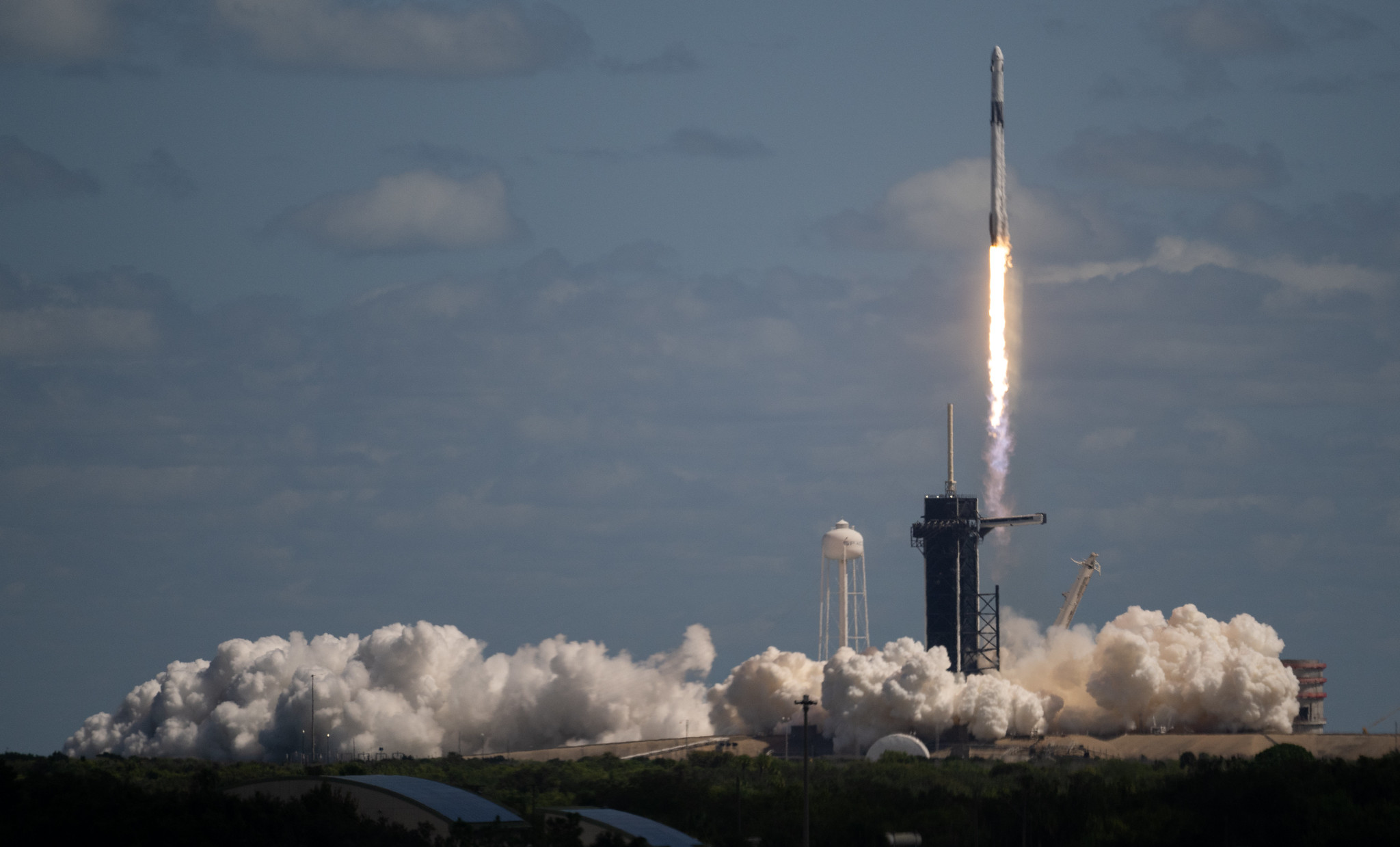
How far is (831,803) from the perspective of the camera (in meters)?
96.3

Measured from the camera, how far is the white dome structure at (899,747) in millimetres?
118375

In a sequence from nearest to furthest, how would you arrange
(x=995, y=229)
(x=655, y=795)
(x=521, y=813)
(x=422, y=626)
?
(x=521, y=813) → (x=655, y=795) → (x=995, y=229) → (x=422, y=626)

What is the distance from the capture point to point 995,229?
383 ft

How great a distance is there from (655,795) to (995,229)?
39.2 metres

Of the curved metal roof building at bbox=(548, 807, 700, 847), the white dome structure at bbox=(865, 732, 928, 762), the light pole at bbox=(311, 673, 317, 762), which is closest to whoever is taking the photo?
the curved metal roof building at bbox=(548, 807, 700, 847)

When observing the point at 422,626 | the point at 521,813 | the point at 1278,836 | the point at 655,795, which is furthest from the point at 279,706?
the point at 1278,836

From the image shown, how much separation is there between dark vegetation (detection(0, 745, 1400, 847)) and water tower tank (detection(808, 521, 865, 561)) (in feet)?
66.2

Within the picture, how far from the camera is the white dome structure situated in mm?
118375

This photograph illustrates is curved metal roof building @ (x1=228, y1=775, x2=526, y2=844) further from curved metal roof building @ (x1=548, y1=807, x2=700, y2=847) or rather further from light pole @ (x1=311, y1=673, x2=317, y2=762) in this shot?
light pole @ (x1=311, y1=673, x2=317, y2=762)

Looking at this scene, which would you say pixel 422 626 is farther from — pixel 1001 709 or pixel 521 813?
pixel 521 813

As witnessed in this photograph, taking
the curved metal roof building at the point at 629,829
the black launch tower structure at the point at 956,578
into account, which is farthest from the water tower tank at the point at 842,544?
the curved metal roof building at the point at 629,829

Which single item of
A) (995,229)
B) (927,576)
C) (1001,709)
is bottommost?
(1001,709)

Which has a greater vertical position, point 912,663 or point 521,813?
point 912,663

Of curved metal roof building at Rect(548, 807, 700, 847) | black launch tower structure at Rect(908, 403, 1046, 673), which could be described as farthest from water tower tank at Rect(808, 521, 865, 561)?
curved metal roof building at Rect(548, 807, 700, 847)
